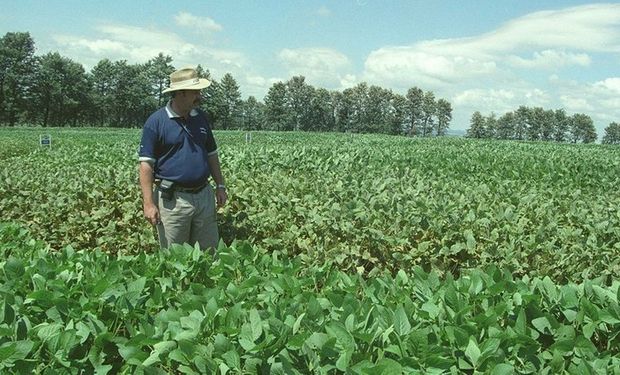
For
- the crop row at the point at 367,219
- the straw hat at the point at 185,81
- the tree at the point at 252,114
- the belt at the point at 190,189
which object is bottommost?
the crop row at the point at 367,219

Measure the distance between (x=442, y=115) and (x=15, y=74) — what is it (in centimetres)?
9681

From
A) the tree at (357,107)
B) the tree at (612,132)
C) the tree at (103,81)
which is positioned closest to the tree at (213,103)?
the tree at (103,81)

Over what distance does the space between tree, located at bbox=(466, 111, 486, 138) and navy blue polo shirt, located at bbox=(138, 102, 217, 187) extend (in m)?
140

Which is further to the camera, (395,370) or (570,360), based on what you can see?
(570,360)

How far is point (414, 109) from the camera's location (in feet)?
431

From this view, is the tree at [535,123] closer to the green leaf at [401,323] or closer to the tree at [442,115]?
the tree at [442,115]

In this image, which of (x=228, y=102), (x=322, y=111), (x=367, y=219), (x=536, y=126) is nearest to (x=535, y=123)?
(x=536, y=126)

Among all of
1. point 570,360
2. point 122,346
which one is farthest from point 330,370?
point 570,360

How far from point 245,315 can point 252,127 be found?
11620 cm

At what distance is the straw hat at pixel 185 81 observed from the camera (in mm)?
4734

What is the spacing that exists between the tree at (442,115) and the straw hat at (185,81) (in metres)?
137

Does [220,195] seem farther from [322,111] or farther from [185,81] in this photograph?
[322,111]

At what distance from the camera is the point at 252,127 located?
4609 inches

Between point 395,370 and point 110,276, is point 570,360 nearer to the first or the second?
point 395,370
